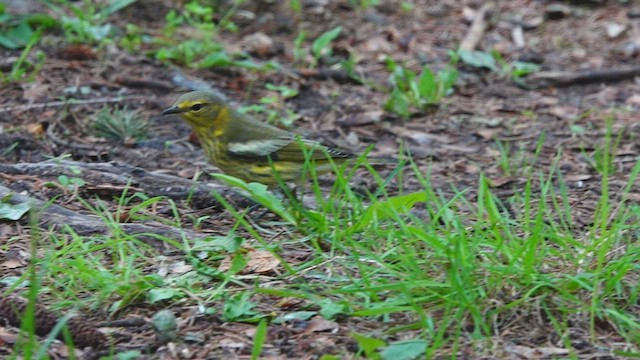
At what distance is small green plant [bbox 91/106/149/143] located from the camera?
6.30 metres

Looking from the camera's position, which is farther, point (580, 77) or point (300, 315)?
point (580, 77)

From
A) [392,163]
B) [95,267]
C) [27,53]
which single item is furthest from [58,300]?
[27,53]

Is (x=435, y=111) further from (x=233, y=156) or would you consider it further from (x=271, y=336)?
(x=271, y=336)

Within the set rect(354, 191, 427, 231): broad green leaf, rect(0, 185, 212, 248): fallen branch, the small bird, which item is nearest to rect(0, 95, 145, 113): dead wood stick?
the small bird

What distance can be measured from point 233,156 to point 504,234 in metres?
1.82

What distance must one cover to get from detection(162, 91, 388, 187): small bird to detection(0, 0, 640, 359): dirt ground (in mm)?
322

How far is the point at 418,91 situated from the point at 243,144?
2049 mm

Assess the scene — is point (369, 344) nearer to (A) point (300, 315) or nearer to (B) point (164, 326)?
(A) point (300, 315)

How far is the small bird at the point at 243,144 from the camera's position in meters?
5.54

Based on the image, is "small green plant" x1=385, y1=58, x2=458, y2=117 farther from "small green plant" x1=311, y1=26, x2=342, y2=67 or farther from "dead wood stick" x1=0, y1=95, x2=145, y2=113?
"dead wood stick" x1=0, y1=95, x2=145, y2=113

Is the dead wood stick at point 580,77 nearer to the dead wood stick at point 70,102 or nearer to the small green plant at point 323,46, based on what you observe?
the small green plant at point 323,46

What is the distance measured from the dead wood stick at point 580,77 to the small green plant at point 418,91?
781 mm

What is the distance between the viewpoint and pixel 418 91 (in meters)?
7.22

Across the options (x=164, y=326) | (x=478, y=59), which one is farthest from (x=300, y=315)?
(x=478, y=59)
